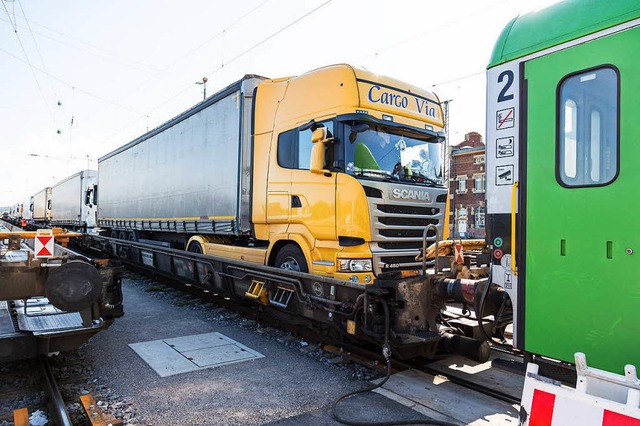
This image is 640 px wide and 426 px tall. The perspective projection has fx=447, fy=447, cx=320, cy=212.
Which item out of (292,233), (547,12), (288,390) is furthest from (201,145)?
(547,12)

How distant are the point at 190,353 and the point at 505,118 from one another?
457 cm

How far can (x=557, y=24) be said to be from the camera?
10.7ft

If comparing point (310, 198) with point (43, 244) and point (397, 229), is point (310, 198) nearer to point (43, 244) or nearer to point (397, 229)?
point (397, 229)

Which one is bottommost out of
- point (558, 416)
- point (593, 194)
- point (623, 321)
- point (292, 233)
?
point (558, 416)

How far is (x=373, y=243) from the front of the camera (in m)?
5.74

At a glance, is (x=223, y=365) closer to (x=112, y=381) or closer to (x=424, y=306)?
(x=112, y=381)

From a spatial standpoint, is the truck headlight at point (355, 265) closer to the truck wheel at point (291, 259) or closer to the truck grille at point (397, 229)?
the truck grille at point (397, 229)

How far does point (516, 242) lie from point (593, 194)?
66cm

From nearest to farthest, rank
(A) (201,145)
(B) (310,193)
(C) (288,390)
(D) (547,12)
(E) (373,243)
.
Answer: (D) (547,12) → (C) (288,390) → (E) (373,243) → (B) (310,193) → (A) (201,145)

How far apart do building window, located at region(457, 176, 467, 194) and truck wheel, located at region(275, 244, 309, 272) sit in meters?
38.1

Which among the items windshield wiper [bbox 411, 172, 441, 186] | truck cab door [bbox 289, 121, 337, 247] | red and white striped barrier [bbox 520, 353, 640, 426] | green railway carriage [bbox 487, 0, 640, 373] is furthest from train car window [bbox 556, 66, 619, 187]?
windshield wiper [bbox 411, 172, 441, 186]

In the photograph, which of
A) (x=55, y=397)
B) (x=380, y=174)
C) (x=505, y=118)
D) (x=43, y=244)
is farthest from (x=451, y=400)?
(x=43, y=244)

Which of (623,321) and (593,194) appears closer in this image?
(623,321)

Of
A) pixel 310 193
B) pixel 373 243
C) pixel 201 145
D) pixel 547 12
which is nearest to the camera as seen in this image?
pixel 547 12
